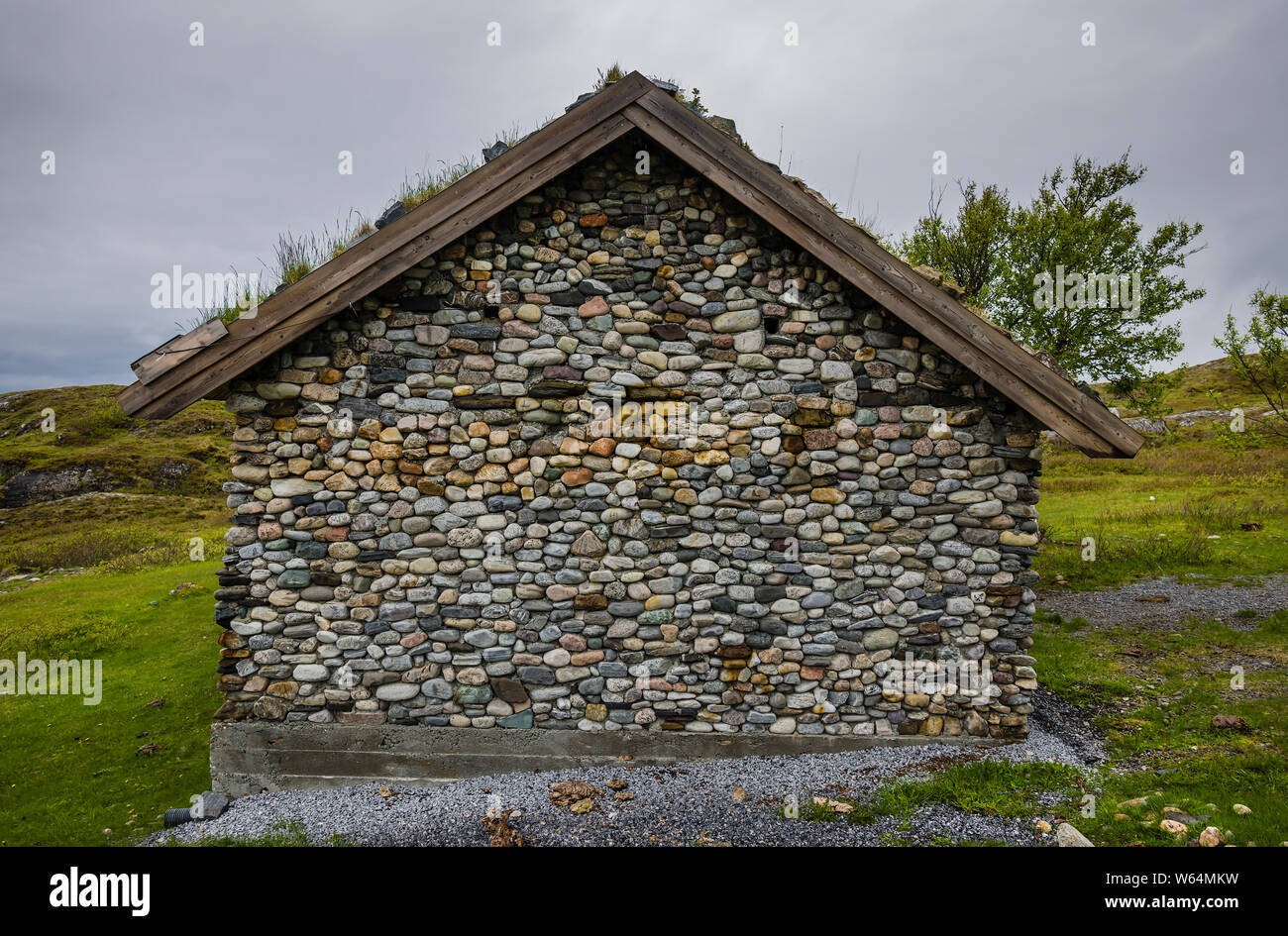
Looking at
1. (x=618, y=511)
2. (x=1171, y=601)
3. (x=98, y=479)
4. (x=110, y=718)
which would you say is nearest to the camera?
(x=618, y=511)

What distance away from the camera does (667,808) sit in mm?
5965

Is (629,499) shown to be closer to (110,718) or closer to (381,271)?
(381,271)

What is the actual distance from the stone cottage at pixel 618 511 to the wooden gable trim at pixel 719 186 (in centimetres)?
40

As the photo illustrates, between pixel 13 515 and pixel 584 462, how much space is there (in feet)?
115

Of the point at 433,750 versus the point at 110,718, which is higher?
the point at 433,750

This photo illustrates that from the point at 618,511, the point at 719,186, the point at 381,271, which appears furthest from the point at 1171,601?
the point at 381,271

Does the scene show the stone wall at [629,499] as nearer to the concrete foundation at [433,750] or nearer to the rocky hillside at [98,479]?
the concrete foundation at [433,750]

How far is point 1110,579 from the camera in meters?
14.1

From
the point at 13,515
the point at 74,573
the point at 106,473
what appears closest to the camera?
the point at 74,573

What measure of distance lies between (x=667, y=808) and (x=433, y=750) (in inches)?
102

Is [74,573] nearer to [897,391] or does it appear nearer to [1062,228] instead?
[897,391]

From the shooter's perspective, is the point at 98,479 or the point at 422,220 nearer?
the point at 422,220

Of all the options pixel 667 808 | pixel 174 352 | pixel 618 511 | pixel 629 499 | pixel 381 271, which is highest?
pixel 381 271

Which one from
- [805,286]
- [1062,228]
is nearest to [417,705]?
[805,286]
